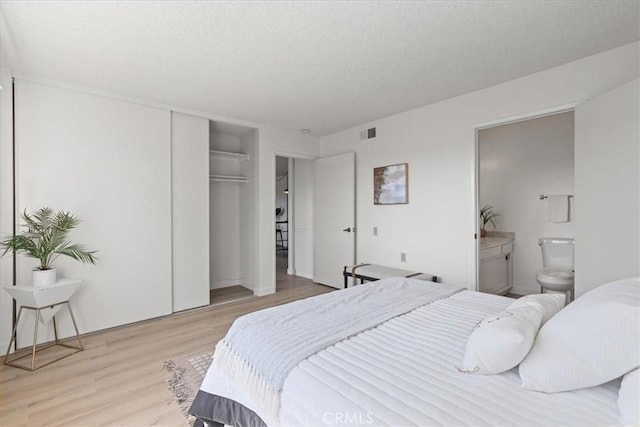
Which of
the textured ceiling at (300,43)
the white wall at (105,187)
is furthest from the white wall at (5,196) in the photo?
the textured ceiling at (300,43)

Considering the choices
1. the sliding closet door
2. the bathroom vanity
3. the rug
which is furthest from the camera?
the bathroom vanity

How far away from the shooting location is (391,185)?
3.90 m

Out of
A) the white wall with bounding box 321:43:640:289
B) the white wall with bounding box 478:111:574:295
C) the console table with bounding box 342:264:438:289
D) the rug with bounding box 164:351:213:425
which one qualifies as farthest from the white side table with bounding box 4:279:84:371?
the white wall with bounding box 478:111:574:295

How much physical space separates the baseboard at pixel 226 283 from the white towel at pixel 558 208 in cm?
448

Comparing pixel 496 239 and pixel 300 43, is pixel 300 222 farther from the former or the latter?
pixel 300 43

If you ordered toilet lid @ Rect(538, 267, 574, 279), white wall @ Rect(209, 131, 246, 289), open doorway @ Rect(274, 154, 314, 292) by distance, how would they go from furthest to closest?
open doorway @ Rect(274, 154, 314, 292), white wall @ Rect(209, 131, 246, 289), toilet lid @ Rect(538, 267, 574, 279)

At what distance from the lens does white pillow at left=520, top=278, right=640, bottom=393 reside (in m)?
0.86

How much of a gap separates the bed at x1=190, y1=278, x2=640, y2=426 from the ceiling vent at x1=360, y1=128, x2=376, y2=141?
2890 millimetres

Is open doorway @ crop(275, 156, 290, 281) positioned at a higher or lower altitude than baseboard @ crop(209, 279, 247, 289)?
higher

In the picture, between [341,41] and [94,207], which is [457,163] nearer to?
[341,41]

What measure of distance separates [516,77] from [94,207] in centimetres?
431

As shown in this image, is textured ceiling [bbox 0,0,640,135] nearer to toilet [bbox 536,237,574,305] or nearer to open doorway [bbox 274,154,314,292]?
toilet [bbox 536,237,574,305]

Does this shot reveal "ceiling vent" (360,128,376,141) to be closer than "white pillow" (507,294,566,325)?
No

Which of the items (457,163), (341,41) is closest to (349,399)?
(341,41)
